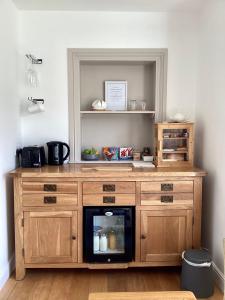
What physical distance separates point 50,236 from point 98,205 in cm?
→ 46

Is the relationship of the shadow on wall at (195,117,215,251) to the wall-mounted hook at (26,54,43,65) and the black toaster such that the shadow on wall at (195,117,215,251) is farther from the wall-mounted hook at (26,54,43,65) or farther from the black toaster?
the wall-mounted hook at (26,54,43,65)

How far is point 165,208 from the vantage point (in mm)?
2346

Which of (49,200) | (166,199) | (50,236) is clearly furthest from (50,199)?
(166,199)

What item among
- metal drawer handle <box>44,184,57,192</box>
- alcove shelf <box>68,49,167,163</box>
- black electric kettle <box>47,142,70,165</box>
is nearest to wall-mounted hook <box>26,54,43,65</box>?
alcove shelf <box>68,49,167,163</box>

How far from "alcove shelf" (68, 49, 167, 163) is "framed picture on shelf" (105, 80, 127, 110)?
5 cm

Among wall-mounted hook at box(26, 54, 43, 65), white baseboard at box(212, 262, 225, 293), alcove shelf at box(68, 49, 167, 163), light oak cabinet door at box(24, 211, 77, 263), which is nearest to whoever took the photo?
white baseboard at box(212, 262, 225, 293)

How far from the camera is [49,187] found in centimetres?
231

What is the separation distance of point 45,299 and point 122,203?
89 centimetres

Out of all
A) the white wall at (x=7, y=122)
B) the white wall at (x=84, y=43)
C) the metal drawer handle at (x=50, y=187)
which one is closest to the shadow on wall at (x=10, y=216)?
the white wall at (x=7, y=122)

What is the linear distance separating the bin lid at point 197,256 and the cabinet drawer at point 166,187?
46 cm

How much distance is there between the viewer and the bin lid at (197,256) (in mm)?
2105

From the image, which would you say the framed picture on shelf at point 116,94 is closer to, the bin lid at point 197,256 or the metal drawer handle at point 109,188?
the metal drawer handle at point 109,188

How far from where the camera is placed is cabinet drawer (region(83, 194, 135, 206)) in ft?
7.61

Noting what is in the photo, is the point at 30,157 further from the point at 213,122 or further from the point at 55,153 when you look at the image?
the point at 213,122
